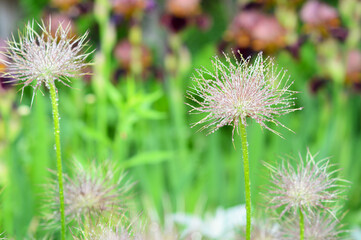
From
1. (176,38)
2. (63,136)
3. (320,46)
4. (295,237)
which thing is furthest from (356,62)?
(295,237)

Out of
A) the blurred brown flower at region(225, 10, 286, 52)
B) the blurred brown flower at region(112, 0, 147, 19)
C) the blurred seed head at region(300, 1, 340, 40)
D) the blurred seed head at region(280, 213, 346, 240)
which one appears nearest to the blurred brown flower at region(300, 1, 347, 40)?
the blurred seed head at region(300, 1, 340, 40)

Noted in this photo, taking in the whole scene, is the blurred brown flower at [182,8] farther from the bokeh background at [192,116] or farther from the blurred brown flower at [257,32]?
the blurred brown flower at [257,32]

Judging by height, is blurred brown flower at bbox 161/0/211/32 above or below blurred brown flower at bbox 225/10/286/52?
above

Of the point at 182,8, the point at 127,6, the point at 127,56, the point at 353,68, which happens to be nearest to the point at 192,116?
the point at 127,56

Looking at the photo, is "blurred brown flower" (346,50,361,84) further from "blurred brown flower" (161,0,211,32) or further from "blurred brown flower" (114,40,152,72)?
"blurred brown flower" (114,40,152,72)

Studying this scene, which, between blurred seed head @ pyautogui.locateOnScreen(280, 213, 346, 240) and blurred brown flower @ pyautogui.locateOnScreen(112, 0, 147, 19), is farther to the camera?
blurred brown flower @ pyautogui.locateOnScreen(112, 0, 147, 19)

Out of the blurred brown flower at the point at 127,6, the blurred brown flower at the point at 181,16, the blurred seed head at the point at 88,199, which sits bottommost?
the blurred seed head at the point at 88,199

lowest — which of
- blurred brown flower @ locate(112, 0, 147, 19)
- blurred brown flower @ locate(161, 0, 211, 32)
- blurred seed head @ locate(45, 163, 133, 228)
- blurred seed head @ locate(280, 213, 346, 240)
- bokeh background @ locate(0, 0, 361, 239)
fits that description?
blurred seed head @ locate(280, 213, 346, 240)

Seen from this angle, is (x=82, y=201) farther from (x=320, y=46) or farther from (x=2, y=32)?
(x=2, y=32)

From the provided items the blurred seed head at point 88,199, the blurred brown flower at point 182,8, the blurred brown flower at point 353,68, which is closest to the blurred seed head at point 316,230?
the blurred seed head at point 88,199

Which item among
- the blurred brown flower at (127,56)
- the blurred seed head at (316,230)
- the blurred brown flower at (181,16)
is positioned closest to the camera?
the blurred seed head at (316,230)

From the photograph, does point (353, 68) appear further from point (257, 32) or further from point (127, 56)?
point (127, 56)
